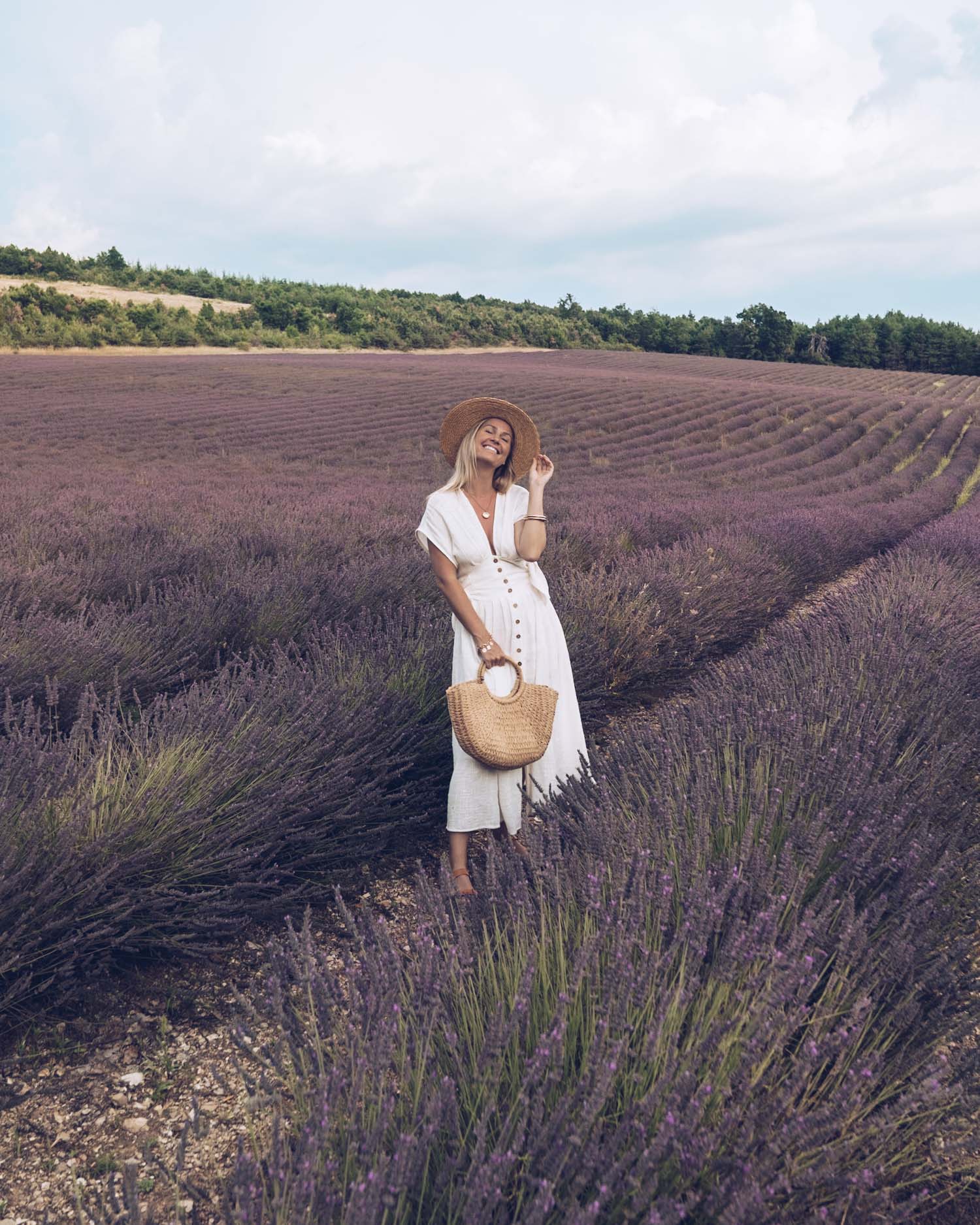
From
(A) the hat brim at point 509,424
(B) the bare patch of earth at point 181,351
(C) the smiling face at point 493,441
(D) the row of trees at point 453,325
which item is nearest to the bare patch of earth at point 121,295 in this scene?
(D) the row of trees at point 453,325

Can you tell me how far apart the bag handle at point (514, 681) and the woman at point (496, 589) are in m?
0.02

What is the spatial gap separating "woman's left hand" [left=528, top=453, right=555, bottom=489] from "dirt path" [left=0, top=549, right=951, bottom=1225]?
141cm

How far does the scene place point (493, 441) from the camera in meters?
2.65

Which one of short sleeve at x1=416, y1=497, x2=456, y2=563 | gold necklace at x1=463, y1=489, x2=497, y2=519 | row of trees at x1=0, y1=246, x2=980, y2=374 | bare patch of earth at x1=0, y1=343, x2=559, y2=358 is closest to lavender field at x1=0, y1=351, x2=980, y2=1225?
short sleeve at x1=416, y1=497, x2=456, y2=563

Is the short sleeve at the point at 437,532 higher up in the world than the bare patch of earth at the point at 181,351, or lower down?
lower down

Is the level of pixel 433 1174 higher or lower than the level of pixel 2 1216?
higher

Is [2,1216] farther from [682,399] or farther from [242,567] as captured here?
[682,399]

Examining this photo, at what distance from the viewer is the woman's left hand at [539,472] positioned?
8.58 feet

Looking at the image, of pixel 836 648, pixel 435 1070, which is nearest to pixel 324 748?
pixel 435 1070

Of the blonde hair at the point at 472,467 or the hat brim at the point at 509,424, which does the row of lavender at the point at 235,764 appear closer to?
the blonde hair at the point at 472,467

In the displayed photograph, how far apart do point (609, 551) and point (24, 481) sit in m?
6.03

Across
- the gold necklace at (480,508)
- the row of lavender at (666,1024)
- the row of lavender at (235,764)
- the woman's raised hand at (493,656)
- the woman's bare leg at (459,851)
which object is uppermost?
the gold necklace at (480,508)

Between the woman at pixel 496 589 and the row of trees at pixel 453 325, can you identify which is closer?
the woman at pixel 496 589

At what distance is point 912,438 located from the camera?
1906 cm
